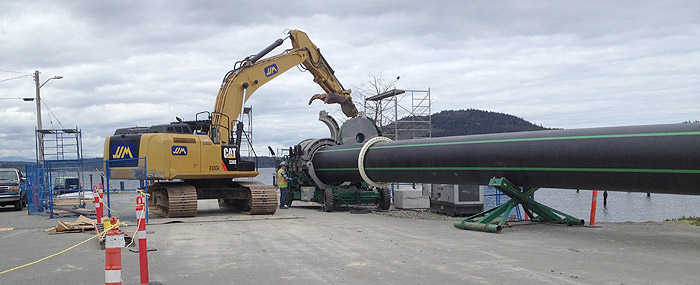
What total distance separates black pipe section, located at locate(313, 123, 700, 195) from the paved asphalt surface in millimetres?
1126

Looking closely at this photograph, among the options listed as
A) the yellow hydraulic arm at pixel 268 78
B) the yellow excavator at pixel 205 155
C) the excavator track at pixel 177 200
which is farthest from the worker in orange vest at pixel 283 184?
the excavator track at pixel 177 200

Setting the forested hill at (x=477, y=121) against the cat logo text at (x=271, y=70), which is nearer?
the cat logo text at (x=271, y=70)

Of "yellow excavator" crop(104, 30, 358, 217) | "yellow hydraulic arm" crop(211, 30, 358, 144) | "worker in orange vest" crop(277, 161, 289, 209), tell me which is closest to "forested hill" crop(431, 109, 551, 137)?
"yellow hydraulic arm" crop(211, 30, 358, 144)

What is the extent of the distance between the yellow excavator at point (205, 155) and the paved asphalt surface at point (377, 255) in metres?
2.24

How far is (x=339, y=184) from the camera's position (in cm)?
1873

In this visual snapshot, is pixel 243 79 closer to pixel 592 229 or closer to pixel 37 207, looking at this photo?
pixel 37 207

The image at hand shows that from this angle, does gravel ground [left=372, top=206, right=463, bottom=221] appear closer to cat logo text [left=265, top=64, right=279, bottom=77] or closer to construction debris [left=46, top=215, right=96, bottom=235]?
cat logo text [left=265, top=64, right=279, bottom=77]

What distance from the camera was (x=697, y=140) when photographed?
8.83 meters

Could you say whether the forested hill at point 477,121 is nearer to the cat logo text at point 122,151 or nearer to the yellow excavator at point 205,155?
the yellow excavator at point 205,155

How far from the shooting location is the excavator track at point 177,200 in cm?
1491

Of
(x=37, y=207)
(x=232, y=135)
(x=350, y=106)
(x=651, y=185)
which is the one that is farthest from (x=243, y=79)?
(x=651, y=185)

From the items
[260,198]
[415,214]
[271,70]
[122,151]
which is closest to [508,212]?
[415,214]

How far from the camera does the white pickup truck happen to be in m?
20.4

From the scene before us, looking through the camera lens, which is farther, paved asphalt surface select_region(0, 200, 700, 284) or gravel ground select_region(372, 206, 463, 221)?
gravel ground select_region(372, 206, 463, 221)
